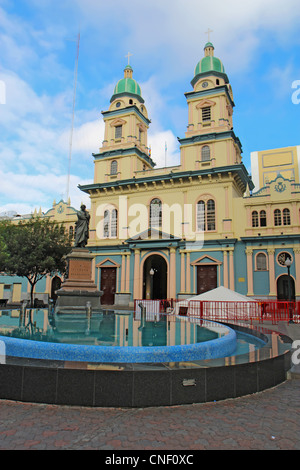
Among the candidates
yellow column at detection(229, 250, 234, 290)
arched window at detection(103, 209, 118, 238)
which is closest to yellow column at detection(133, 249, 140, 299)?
arched window at detection(103, 209, 118, 238)

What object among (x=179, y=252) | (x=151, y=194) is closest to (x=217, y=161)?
(x=151, y=194)

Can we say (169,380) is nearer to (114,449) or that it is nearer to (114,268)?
(114,449)

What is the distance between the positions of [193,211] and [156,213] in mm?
3827

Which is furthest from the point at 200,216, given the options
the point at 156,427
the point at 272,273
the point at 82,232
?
the point at 156,427

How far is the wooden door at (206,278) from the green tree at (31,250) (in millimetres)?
12655

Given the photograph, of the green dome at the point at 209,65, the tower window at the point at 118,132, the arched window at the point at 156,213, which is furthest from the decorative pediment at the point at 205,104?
the arched window at the point at 156,213

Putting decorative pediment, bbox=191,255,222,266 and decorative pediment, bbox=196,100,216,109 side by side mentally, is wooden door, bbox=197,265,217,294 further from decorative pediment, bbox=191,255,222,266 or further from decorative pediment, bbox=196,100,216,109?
decorative pediment, bbox=196,100,216,109

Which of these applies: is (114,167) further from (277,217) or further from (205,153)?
(277,217)

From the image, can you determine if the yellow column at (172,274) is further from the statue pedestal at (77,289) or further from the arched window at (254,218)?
the statue pedestal at (77,289)

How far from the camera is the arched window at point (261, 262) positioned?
2797 cm

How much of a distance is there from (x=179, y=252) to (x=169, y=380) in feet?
82.7

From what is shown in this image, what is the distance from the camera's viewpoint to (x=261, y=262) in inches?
1108

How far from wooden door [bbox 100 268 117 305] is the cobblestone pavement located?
1081 inches

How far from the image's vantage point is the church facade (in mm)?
28125
